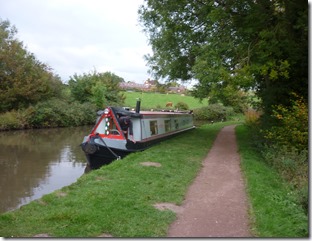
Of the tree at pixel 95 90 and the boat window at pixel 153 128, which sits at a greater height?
the tree at pixel 95 90

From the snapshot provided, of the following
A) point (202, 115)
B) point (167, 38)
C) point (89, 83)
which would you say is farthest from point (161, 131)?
point (202, 115)

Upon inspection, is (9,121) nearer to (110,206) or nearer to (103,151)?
(103,151)

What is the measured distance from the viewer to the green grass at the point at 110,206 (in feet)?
15.3

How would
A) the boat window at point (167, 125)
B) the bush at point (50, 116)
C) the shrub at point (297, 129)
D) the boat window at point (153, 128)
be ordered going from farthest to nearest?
the bush at point (50, 116)
the boat window at point (167, 125)
the boat window at point (153, 128)
the shrub at point (297, 129)

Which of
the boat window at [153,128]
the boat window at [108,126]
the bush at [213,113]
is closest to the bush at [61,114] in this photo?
the bush at [213,113]

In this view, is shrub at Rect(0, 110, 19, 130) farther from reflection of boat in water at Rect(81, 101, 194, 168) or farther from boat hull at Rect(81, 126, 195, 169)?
boat hull at Rect(81, 126, 195, 169)

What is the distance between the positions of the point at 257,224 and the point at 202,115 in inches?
1500

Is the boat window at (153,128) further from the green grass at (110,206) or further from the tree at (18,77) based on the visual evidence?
the tree at (18,77)

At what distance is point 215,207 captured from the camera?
228 inches

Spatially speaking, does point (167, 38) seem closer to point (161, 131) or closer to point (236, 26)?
point (236, 26)

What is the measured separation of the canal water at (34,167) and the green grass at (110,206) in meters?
2.26

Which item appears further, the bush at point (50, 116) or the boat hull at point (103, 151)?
the bush at point (50, 116)

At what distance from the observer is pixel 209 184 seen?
7.39 metres

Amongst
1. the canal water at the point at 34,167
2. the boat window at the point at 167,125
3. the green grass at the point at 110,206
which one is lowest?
the canal water at the point at 34,167
